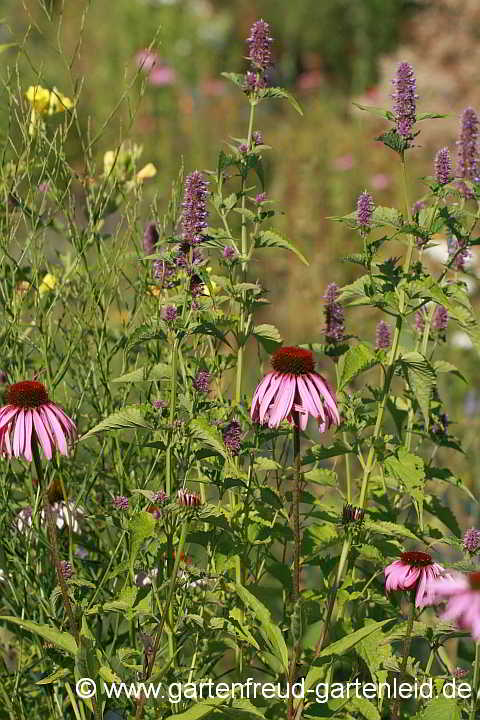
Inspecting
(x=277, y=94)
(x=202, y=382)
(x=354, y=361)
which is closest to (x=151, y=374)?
(x=202, y=382)

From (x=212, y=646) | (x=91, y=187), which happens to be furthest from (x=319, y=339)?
(x=212, y=646)

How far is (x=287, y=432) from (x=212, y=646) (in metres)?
0.41

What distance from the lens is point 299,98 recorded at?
916 centimetres

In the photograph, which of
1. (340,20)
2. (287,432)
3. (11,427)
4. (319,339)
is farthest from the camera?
(340,20)

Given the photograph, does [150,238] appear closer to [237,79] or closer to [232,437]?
[237,79]

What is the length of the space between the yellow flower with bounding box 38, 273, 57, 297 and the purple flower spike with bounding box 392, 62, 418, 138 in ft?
2.62

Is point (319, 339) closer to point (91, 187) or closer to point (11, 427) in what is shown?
point (91, 187)

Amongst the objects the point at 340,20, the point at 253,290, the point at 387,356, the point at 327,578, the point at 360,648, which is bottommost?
the point at 360,648

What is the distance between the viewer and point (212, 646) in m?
1.77

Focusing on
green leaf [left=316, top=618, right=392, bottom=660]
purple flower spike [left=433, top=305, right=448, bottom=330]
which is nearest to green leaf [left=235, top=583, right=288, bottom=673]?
green leaf [left=316, top=618, right=392, bottom=660]

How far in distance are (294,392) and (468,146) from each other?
0.70m

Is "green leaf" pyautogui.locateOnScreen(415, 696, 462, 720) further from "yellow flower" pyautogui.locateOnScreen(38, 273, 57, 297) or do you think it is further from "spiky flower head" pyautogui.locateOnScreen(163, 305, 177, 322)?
"yellow flower" pyautogui.locateOnScreen(38, 273, 57, 297)

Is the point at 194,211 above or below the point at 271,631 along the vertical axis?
above

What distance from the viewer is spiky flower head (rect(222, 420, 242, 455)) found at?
1.59 m
